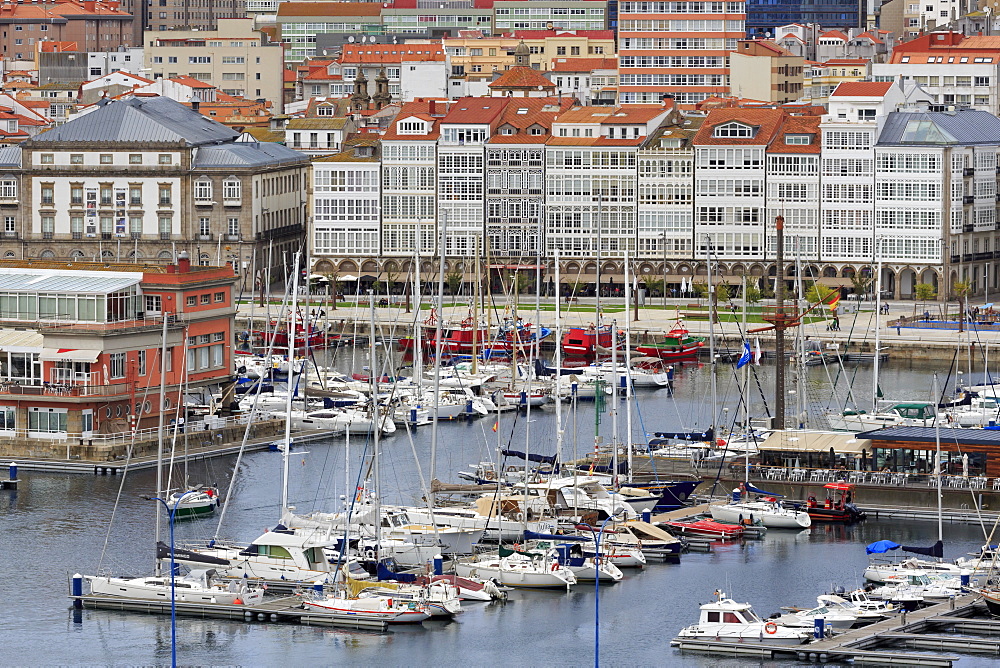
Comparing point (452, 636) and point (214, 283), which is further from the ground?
point (214, 283)

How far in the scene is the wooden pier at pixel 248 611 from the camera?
70438 millimetres

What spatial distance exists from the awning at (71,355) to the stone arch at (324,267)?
57.1 metres

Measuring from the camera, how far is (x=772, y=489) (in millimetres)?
86000

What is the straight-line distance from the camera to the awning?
92938 millimetres

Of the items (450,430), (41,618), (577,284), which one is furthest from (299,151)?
(41,618)

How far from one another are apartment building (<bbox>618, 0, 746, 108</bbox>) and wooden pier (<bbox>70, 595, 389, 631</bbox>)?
10776 centimetres

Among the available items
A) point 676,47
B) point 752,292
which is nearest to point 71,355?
point 752,292

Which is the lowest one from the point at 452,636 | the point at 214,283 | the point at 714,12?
the point at 452,636

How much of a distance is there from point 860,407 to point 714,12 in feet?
246

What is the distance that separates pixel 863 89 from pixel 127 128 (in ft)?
124

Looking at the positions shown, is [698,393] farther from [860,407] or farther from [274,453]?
[274,453]

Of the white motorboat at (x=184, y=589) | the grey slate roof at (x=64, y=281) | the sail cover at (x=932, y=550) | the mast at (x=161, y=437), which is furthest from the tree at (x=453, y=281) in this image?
the white motorboat at (x=184, y=589)

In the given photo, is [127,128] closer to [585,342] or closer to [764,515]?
[585,342]

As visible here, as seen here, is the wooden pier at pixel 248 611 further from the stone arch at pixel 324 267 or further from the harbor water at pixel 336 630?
the stone arch at pixel 324 267
